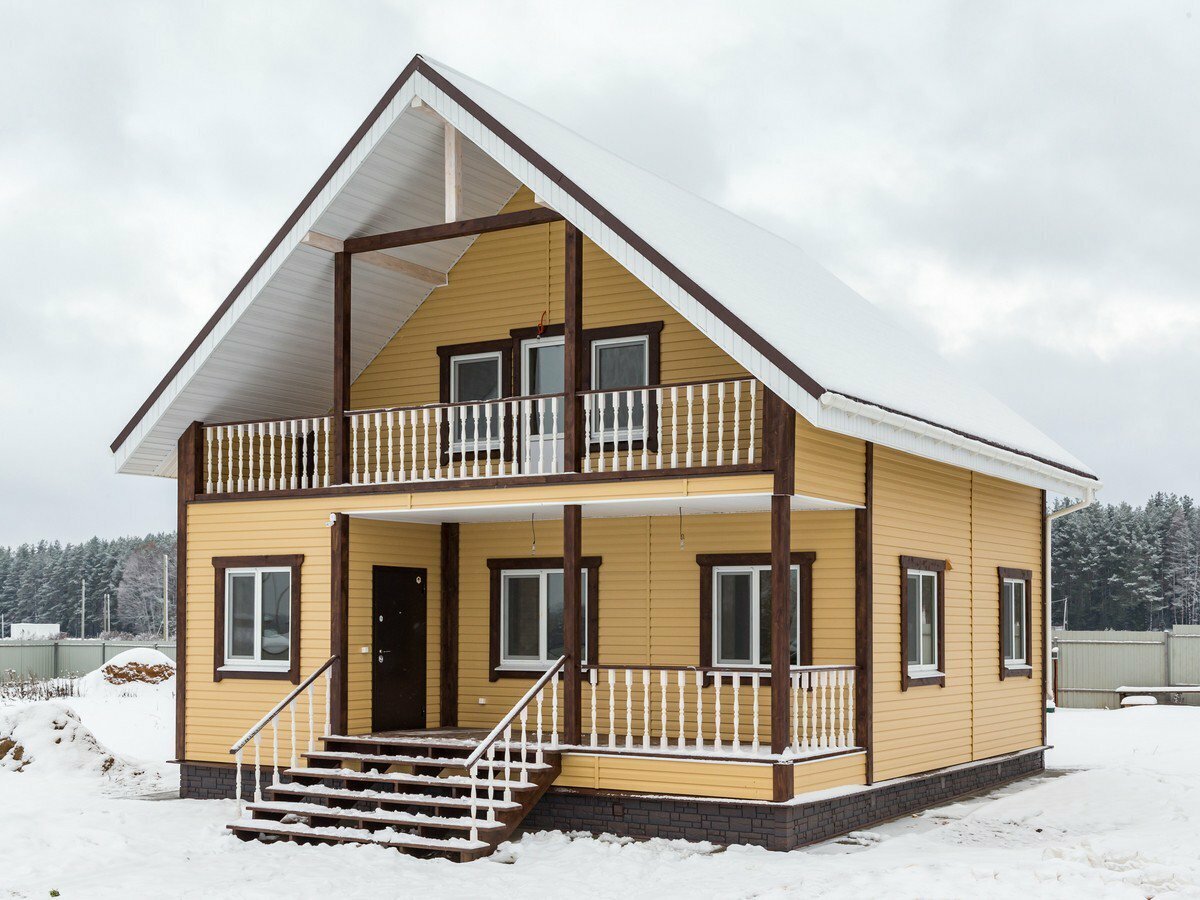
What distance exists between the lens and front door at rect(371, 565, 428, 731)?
16.1m

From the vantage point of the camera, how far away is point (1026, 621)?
1930 centimetres

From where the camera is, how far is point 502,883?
11484mm

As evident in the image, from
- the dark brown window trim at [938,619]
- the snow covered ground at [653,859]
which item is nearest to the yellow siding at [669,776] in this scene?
the snow covered ground at [653,859]

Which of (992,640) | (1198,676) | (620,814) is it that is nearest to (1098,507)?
(1198,676)

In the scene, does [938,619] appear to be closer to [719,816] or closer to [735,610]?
[735,610]

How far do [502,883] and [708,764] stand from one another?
7.81 feet

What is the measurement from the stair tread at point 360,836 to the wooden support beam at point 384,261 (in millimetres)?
5938

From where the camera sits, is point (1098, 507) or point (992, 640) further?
point (1098, 507)

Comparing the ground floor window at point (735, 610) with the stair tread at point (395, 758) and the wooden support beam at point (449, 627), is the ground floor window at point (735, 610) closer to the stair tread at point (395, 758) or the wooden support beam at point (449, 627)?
the stair tread at point (395, 758)

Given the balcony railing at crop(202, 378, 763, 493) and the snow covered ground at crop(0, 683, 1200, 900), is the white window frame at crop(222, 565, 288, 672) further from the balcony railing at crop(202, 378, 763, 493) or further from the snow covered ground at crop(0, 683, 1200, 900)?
the snow covered ground at crop(0, 683, 1200, 900)

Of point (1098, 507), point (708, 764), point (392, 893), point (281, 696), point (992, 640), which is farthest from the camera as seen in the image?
point (1098, 507)

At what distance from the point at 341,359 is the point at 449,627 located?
3.64 metres

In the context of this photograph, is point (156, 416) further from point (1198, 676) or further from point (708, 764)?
point (1198, 676)

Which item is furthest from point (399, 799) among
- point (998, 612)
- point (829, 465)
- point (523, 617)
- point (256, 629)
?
point (998, 612)
